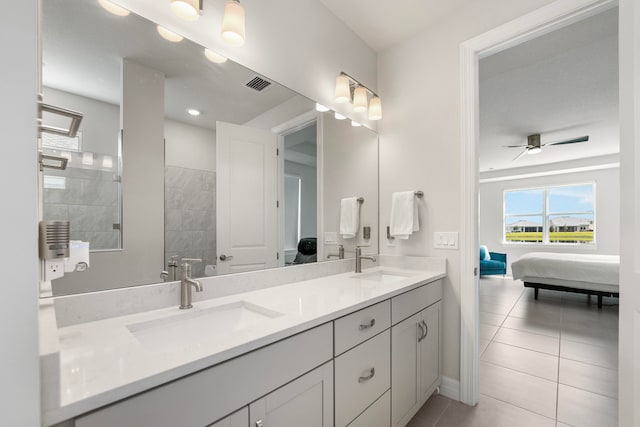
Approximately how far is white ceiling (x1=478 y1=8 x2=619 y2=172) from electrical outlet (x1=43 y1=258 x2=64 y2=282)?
9.60ft

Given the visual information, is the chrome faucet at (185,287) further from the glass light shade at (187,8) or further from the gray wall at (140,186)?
the glass light shade at (187,8)

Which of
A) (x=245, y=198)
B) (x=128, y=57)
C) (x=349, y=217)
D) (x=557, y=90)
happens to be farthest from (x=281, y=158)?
(x=557, y=90)

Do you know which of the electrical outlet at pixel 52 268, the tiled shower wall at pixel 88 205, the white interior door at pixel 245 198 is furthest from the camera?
the white interior door at pixel 245 198

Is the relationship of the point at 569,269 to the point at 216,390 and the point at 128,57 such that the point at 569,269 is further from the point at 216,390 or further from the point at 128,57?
the point at 128,57

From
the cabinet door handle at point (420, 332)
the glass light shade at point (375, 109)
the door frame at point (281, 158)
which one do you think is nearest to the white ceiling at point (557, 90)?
the glass light shade at point (375, 109)

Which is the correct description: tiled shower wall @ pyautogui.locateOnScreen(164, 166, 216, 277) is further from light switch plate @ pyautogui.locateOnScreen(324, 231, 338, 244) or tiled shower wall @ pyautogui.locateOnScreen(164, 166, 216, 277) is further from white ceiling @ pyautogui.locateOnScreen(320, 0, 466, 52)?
white ceiling @ pyautogui.locateOnScreen(320, 0, 466, 52)

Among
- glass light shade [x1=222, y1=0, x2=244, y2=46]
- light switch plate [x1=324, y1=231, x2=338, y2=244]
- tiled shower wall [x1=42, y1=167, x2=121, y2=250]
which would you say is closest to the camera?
tiled shower wall [x1=42, y1=167, x2=121, y2=250]

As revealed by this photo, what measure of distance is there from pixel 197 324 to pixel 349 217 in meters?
1.35

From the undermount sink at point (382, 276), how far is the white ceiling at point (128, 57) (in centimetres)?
125

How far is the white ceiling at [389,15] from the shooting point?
74.5 inches

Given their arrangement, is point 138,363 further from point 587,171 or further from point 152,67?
point 587,171

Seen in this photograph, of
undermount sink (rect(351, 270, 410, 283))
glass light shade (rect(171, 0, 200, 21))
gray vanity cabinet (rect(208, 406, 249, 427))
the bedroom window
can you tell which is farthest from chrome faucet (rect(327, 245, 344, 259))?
the bedroom window

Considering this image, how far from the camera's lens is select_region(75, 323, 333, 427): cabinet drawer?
1.97 ft

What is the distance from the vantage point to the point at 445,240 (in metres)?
1.96
